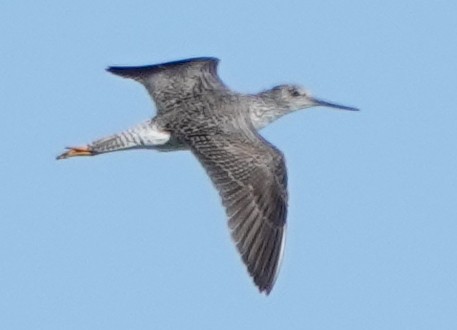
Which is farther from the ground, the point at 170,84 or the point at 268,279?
the point at 170,84

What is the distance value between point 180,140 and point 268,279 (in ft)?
9.68

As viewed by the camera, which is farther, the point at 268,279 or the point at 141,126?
the point at 141,126

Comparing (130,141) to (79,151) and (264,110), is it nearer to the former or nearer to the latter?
(79,151)

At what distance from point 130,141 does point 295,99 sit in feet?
11.0

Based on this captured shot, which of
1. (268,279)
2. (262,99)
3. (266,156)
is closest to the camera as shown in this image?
(268,279)

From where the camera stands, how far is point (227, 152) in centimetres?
2503

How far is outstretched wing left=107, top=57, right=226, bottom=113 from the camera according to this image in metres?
26.2

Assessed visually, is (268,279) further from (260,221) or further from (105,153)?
(105,153)

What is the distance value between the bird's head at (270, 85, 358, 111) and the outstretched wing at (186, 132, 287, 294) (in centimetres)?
194

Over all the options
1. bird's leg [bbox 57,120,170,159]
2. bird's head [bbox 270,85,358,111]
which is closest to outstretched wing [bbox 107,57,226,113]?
bird's leg [bbox 57,120,170,159]

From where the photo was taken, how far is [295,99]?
2780cm

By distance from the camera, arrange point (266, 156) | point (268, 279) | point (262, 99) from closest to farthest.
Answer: point (268, 279), point (266, 156), point (262, 99)

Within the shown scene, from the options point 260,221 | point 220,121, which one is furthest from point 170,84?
point 260,221

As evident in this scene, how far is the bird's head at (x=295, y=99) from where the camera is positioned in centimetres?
2748
